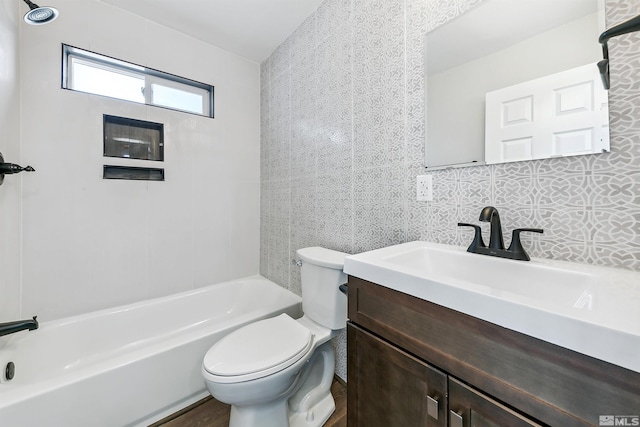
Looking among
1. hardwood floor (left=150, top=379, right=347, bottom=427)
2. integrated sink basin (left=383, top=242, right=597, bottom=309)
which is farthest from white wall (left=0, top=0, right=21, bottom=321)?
integrated sink basin (left=383, top=242, right=597, bottom=309)

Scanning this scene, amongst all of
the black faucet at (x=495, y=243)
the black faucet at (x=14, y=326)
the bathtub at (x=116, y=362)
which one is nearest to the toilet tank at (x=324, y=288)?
the bathtub at (x=116, y=362)

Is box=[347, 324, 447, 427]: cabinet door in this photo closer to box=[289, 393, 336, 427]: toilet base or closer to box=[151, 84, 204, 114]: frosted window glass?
box=[289, 393, 336, 427]: toilet base

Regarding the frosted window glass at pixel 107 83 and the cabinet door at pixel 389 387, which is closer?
the cabinet door at pixel 389 387

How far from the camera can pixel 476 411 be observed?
1.77ft

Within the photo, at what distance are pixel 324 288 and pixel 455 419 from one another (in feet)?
2.66

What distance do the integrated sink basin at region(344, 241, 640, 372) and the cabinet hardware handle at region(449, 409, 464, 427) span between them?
0.81ft

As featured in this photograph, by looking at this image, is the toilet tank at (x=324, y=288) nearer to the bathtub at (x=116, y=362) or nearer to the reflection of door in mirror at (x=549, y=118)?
the bathtub at (x=116, y=362)

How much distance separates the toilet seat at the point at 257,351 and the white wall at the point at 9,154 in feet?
3.94

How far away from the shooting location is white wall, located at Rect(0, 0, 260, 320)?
1.49 meters

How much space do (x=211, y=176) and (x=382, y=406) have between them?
202 cm

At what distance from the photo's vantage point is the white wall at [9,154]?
3.92ft

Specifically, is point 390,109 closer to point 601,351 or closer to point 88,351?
point 601,351

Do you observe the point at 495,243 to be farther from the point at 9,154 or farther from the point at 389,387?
the point at 9,154

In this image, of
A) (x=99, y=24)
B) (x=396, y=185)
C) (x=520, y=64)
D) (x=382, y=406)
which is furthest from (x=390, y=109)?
(x=99, y=24)
